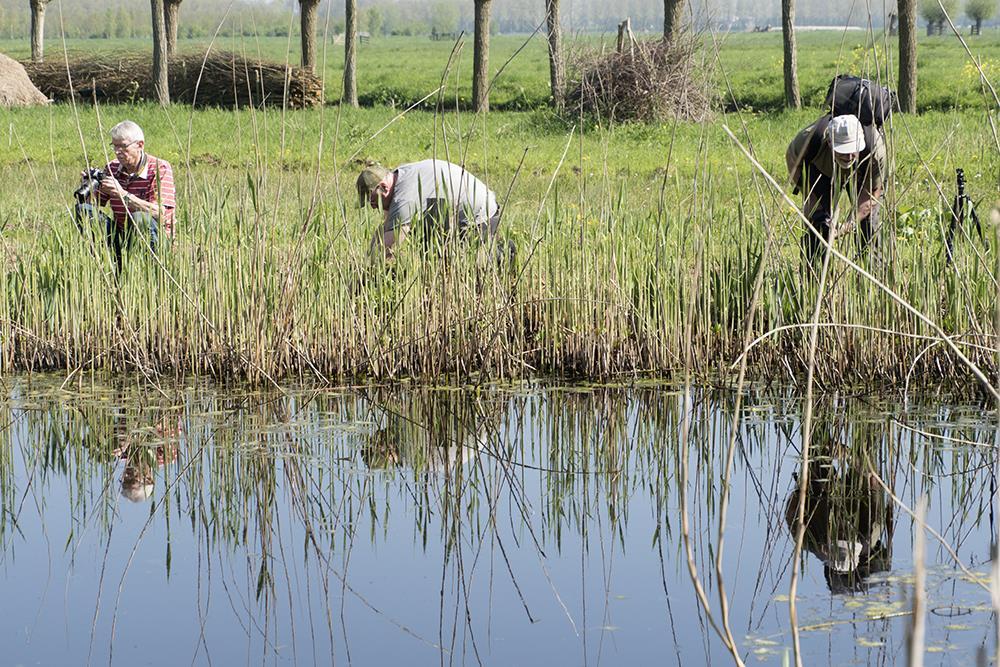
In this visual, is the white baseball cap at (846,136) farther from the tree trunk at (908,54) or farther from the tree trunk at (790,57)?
the tree trunk at (790,57)

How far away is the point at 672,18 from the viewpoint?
19.2m

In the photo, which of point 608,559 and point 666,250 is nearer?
point 608,559

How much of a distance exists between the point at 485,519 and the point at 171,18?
21.3 metres

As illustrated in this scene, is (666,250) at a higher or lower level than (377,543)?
higher

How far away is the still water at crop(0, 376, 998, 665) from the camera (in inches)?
131

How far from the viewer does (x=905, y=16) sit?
59.9ft

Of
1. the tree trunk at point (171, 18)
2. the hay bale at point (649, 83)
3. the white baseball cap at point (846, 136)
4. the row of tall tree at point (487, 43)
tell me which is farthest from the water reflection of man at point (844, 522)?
the tree trunk at point (171, 18)

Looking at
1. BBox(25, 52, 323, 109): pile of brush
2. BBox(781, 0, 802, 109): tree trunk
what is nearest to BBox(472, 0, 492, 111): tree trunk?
BBox(25, 52, 323, 109): pile of brush

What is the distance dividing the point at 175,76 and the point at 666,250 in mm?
21689

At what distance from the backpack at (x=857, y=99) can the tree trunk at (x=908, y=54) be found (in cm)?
1271

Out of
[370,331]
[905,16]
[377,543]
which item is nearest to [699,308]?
[370,331]

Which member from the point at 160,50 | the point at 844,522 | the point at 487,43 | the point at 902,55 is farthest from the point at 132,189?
the point at 160,50

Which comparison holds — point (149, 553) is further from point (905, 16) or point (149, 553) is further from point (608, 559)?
point (905, 16)

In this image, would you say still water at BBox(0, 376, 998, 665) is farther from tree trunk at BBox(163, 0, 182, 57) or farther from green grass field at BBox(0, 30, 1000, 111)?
tree trunk at BBox(163, 0, 182, 57)
